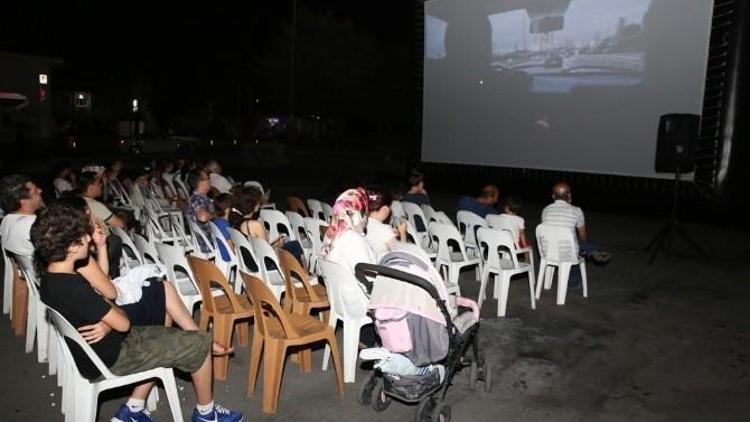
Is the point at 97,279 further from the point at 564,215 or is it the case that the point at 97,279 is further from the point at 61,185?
the point at 61,185

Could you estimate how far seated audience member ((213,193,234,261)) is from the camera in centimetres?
445

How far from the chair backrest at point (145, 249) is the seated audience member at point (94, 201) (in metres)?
0.52

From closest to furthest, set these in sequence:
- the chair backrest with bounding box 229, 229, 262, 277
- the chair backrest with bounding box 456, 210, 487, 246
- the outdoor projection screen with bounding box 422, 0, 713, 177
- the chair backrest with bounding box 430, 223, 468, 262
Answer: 1. the chair backrest with bounding box 229, 229, 262, 277
2. the chair backrest with bounding box 430, 223, 468, 262
3. the chair backrest with bounding box 456, 210, 487, 246
4. the outdoor projection screen with bounding box 422, 0, 713, 177

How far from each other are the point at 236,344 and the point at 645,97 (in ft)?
25.8

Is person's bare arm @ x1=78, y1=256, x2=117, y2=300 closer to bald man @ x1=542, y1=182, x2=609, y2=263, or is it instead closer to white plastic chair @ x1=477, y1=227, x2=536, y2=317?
white plastic chair @ x1=477, y1=227, x2=536, y2=317

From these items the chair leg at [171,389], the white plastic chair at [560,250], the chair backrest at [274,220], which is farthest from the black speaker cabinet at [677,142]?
the chair leg at [171,389]

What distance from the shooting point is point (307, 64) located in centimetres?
2744

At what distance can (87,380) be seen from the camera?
2.66 m

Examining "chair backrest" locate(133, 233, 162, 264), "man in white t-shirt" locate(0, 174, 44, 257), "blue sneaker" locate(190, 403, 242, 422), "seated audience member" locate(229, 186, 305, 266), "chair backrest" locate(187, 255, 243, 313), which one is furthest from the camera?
"seated audience member" locate(229, 186, 305, 266)

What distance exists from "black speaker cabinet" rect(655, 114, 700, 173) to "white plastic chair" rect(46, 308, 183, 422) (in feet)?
21.3

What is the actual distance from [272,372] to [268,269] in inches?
54.7

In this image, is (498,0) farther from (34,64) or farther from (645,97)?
(34,64)

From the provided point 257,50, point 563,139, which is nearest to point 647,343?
point 563,139

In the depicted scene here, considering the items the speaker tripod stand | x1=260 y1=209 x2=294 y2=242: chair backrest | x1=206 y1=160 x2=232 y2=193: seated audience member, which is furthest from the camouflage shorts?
the speaker tripod stand
